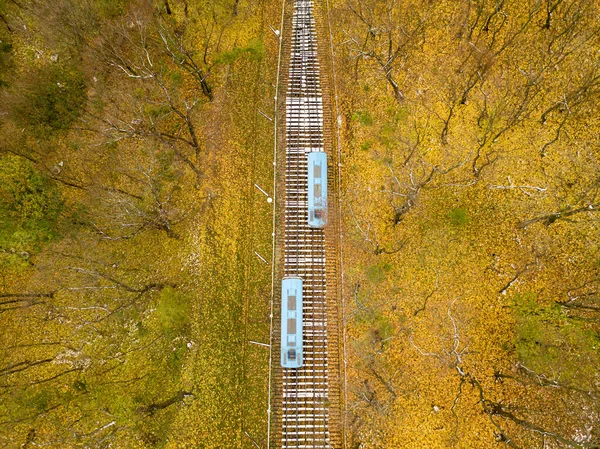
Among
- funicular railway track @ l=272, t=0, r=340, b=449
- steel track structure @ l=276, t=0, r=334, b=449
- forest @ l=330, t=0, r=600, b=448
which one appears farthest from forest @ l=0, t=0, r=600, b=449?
steel track structure @ l=276, t=0, r=334, b=449

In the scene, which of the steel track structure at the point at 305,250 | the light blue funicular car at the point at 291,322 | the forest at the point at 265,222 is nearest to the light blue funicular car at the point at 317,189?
the steel track structure at the point at 305,250

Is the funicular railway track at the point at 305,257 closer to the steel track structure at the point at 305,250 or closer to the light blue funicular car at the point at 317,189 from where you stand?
the steel track structure at the point at 305,250

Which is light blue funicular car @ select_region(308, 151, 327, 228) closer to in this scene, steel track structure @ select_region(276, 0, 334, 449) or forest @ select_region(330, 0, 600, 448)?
steel track structure @ select_region(276, 0, 334, 449)

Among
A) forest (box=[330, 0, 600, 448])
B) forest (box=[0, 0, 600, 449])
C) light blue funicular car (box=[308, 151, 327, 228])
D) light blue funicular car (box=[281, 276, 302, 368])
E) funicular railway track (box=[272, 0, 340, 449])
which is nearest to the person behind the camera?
forest (box=[330, 0, 600, 448])

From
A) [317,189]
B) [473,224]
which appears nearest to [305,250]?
[317,189]

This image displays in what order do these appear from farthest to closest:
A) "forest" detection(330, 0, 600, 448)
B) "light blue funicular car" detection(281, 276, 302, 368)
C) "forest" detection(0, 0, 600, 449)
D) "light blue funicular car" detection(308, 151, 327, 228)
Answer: "light blue funicular car" detection(308, 151, 327, 228), "light blue funicular car" detection(281, 276, 302, 368), "forest" detection(0, 0, 600, 449), "forest" detection(330, 0, 600, 448)

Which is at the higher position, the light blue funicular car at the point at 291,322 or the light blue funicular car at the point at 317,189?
the light blue funicular car at the point at 317,189

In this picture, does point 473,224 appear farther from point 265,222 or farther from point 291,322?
point 265,222
